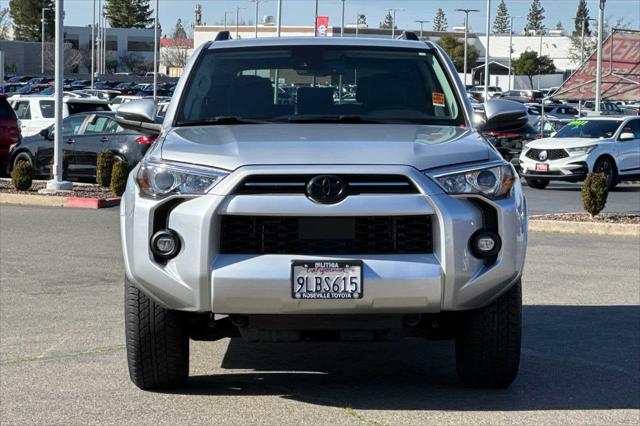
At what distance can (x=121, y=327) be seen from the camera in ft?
28.6

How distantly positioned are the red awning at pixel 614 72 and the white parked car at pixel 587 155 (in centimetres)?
1075

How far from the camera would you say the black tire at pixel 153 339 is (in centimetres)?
631

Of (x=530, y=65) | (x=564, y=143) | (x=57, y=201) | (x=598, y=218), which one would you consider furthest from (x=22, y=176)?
(x=530, y=65)

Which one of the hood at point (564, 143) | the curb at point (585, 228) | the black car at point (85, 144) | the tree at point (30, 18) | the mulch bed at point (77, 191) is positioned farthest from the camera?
the tree at point (30, 18)

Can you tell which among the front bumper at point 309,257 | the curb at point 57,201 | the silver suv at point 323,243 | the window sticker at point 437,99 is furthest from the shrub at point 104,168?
the front bumper at point 309,257

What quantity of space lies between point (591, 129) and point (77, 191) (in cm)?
1195

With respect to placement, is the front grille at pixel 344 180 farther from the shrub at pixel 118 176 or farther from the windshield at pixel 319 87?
the shrub at pixel 118 176

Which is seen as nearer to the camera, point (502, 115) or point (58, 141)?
point (502, 115)

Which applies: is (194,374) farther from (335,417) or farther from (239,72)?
(239,72)

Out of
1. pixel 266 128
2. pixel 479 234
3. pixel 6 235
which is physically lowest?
pixel 6 235

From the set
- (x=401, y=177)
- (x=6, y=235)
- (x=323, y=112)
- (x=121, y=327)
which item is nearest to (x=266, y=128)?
(x=323, y=112)

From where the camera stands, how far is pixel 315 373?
727cm

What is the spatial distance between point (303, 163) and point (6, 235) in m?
9.99

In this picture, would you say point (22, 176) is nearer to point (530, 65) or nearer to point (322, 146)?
point (322, 146)
